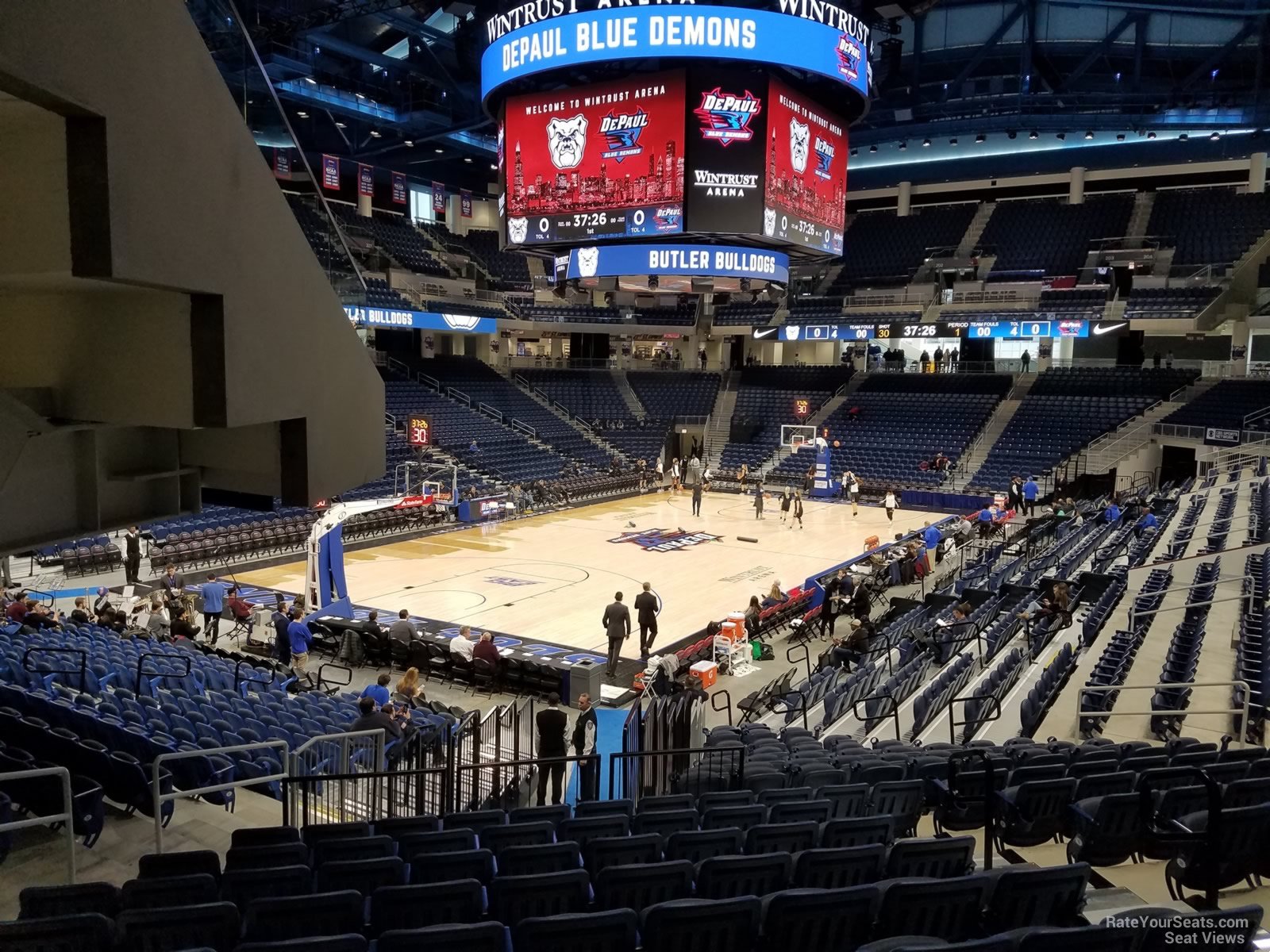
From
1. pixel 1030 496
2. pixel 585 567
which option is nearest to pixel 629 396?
pixel 1030 496

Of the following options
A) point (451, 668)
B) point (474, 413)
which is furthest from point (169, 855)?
point (474, 413)

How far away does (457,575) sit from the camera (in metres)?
19.4

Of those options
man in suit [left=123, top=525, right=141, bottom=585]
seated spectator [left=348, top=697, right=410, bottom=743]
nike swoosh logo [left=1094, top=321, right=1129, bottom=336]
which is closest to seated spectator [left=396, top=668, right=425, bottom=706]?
seated spectator [left=348, top=697, right=410, bottom=743]

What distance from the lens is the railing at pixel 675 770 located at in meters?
6.86

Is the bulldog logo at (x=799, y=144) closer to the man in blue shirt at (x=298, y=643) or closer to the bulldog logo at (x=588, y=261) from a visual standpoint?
the bulldog logo at (x=588, y=261)

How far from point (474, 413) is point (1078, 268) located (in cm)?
2391

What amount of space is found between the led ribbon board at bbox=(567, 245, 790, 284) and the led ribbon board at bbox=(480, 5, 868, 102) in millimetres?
3524

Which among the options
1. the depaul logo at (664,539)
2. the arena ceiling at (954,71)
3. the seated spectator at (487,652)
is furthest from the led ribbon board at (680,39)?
the depaul logo at (664,539)

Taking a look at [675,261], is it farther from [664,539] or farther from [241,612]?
[241,612]

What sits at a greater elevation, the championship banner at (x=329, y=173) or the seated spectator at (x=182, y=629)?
the championship banner at (x=329, y=173)

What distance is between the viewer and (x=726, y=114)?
58.9ft

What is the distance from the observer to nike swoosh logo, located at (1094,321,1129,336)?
30.6 metres

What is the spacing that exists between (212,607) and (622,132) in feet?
38.0

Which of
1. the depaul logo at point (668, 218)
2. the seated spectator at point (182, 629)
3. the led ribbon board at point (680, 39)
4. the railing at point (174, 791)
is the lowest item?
the seated spectator at point (182, 629)
